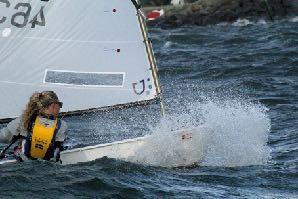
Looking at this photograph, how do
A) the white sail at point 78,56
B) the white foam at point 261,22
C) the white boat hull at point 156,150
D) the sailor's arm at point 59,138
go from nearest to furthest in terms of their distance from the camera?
the sailor's arm at point 59,138 < the white boat hull at point 156,150 < the white sail at point 78,56 < the white foam at point 261,22

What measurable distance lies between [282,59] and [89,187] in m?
15.2

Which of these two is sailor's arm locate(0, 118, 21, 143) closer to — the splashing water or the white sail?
the white sail

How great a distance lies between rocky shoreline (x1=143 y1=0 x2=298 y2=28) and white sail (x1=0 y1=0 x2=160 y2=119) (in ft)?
115

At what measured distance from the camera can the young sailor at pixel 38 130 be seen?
9.78m

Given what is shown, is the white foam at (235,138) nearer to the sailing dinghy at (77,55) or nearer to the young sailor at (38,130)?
the sailing dinghy at (77,55)

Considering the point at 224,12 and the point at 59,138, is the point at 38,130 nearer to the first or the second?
the point at 59,138

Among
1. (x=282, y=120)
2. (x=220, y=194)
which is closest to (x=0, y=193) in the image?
(x=220, y=194)

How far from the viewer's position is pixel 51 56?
11.2 metres

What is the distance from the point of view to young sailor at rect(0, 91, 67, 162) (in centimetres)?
978

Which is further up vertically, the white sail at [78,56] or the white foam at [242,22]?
the white sail at [78,56]

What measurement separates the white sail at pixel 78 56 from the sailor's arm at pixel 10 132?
1.12m

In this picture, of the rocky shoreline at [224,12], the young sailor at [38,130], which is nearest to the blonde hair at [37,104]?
the young sailor at [38,130]

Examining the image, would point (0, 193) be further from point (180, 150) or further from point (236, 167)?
point (236, 167)

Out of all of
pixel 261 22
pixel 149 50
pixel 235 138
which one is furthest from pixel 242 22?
pixel 149 50
